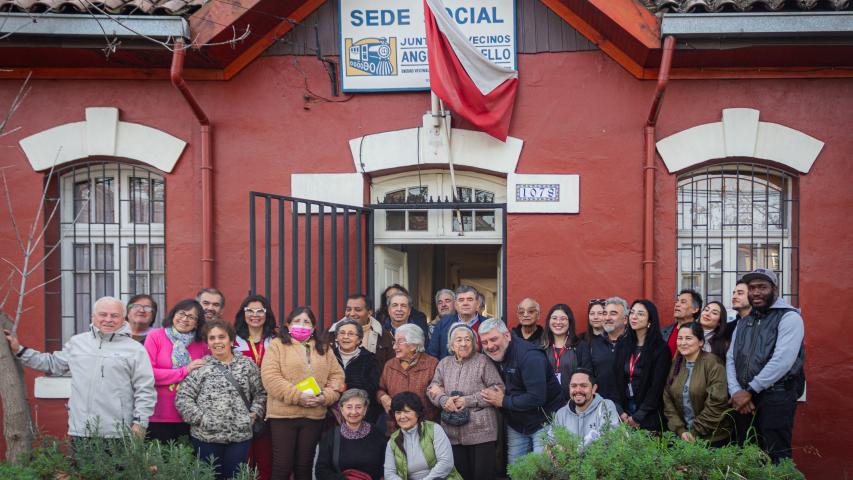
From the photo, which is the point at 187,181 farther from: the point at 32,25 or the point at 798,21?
the point at 798,21

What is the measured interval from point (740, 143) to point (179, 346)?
5025mm

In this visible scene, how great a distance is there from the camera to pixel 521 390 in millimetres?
5930

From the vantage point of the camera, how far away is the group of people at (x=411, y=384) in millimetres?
5508

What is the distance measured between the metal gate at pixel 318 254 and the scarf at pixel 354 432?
52.8 inches

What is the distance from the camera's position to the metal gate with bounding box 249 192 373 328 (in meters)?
7.01

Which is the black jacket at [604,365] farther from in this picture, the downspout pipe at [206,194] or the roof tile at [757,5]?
the downspout pipe at [206,194]

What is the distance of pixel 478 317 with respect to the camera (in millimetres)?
6820

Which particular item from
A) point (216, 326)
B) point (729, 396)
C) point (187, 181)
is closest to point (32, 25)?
point (187, 181)

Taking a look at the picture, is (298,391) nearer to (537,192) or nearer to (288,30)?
(537,192)

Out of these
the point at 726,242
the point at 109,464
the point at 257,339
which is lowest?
the point at 109,464

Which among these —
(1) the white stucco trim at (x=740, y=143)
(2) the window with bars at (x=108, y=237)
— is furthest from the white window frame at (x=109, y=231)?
(1) the white stucco trim at (x=740, y=143)

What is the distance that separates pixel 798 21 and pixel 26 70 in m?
6.74

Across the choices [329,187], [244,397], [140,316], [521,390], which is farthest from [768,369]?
[140,316]

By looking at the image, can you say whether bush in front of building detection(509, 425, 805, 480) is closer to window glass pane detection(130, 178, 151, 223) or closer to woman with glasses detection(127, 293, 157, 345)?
woman with glasses detection(127, 293, 157, 345)
